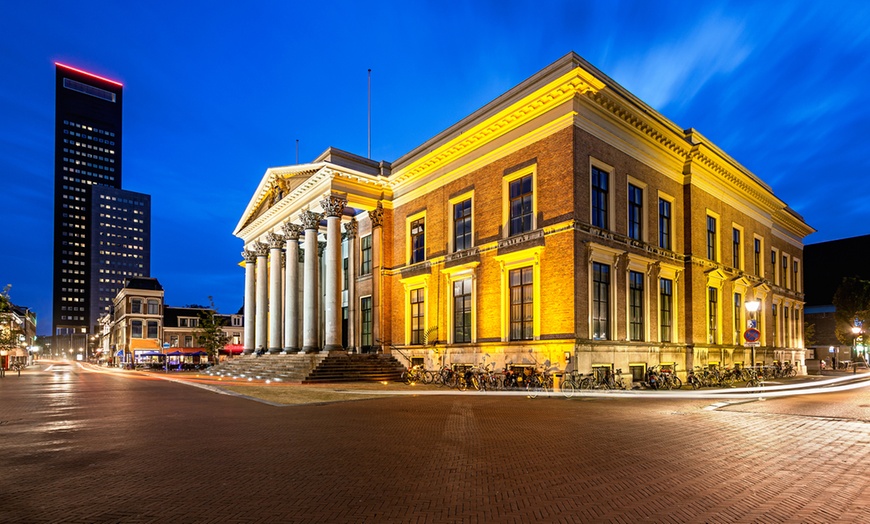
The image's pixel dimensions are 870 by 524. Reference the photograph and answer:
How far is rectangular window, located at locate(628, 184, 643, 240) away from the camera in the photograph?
28.5 m

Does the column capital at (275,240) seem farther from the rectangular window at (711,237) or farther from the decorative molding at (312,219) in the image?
the rectangular window at (711,237)

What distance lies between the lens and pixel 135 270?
626 ft

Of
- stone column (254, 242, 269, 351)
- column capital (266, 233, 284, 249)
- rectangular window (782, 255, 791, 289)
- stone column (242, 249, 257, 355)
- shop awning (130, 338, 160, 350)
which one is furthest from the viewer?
shop awning (130, 338, 160, 350)

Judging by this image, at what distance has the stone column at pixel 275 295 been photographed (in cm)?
4047

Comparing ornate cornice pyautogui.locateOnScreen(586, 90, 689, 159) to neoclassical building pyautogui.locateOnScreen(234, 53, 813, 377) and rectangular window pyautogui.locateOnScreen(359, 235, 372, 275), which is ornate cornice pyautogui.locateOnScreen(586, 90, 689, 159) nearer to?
neoclassical building pyautogui.locateOnScreen(234, 53, 813, 377)

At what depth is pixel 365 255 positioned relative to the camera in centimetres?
3900

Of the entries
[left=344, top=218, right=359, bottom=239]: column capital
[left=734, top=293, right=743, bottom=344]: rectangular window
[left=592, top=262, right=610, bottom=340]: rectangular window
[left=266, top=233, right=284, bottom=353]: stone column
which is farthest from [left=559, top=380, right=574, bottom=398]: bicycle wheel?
[left=266, top=233, right=284, bottom=353]: stone column

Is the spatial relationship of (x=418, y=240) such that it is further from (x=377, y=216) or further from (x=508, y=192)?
(x=508, y=192)

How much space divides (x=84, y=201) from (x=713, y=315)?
205 metres

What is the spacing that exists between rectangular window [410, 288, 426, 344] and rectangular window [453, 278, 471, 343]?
114 inches

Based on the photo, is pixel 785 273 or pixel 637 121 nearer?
pixel 637 121

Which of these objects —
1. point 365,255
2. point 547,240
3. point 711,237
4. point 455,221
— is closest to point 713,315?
point 711,237

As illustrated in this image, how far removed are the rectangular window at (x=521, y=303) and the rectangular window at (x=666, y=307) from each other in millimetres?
7811

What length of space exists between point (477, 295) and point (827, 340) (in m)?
56.2
